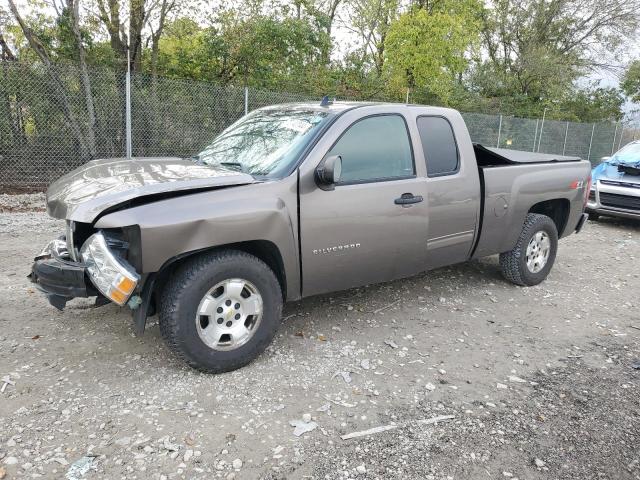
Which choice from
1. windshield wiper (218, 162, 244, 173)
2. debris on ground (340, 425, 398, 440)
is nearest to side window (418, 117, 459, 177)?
windshield wiper (218, 162, 244, 173)

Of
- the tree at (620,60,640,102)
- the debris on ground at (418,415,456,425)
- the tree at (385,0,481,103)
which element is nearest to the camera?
the debris on ground at (418,415,456,425)

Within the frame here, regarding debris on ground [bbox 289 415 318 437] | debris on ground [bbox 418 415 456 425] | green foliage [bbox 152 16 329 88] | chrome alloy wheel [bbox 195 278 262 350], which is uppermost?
green foliage [bbox 152 16 329 88]

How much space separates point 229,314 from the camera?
3.37m

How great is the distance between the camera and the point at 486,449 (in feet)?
9.24

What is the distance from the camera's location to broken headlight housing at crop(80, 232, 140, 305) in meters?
2.92

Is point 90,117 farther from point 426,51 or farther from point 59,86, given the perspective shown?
point 426,51

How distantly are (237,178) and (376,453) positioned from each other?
74.8 inches

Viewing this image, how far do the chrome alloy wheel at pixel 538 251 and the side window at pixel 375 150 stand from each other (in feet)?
6.89

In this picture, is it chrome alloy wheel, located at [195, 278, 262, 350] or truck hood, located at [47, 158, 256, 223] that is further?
chrome alloy wheel, located at [195, 278, 262, 350]

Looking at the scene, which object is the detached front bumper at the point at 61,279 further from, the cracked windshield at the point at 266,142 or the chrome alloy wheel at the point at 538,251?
the chrome alloy wheel at the point at 538,251

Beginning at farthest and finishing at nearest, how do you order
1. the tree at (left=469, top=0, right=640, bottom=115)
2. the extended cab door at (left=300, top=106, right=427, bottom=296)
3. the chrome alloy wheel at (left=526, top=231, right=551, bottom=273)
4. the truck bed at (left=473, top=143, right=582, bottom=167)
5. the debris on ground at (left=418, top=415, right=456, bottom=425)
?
the tree at (left=469, top=0, right=640, bottom=115), the chrome alloy wheel at (left=526, top=231, right=551, bottom=273), the truck bed at (left=473, top=143, right=582, bottom=167), the extended cab door at (left=300, top=106, right=427, bottom=296), the debris on ground at (left=418, top=415, right=456, bottom=425)

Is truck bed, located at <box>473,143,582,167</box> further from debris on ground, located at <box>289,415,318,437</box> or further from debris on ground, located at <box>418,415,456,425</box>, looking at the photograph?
debris on ground, located at <box>289,415,318,437</box>

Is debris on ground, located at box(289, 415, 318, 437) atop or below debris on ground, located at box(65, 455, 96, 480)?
below

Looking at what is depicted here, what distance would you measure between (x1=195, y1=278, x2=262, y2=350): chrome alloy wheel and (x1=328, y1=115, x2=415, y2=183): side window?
1111 mm
